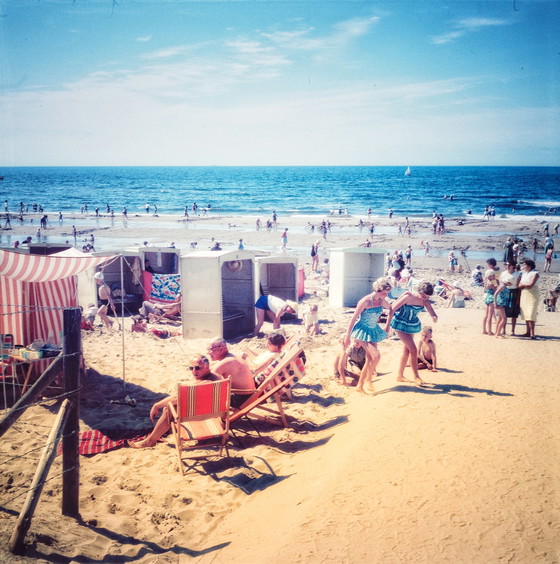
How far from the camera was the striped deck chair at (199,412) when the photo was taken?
15.2 feet

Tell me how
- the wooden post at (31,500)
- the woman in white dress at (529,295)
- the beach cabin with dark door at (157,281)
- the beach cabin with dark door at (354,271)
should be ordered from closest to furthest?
the wooden post at (31,500), the woman in white dress at (529,295), the beach cabin with dark door at (157,281), the beach cabin with dark door at (354,271)

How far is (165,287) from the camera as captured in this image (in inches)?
491

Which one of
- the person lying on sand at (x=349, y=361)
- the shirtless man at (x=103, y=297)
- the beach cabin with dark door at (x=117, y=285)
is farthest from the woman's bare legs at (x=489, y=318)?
the beach cabin with dark door at (x=117, y=285)

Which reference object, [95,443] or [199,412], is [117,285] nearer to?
[95,443]

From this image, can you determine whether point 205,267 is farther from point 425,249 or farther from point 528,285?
point 425,249

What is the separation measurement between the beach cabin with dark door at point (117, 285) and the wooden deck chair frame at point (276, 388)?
23.5ft

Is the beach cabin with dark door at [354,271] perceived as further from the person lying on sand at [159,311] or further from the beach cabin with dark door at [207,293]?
the person lying on sand at [159,311]

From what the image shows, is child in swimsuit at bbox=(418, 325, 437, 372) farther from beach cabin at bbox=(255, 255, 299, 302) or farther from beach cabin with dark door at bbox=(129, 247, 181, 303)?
beach cabin with dark door at bbox=(129, 247, 181, 303)

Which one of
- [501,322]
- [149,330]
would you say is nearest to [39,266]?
[149,330]

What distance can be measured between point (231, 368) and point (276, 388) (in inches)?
22.1

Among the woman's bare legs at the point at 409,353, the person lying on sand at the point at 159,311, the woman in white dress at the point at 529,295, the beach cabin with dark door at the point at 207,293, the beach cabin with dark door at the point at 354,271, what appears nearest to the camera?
the woman's bare legs at the point at 409,353

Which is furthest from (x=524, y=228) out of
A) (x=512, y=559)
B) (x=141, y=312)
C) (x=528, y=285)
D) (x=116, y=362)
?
(x=512, y=559)

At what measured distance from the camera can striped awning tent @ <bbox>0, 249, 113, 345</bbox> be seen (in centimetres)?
694

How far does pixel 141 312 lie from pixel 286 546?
9.62 m
